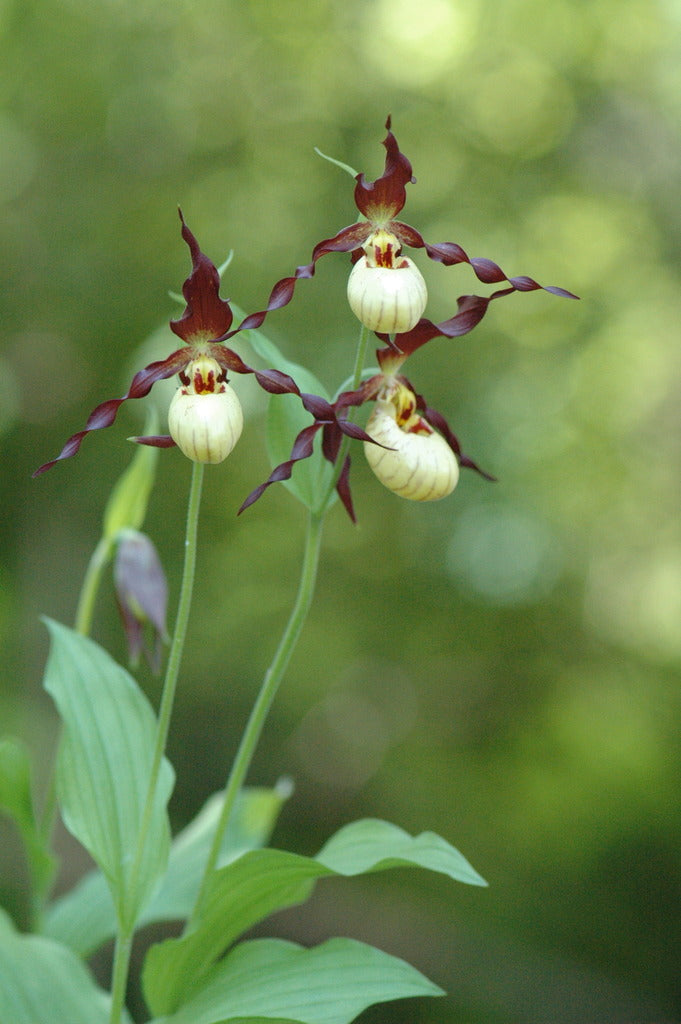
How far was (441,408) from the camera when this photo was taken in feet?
8.42

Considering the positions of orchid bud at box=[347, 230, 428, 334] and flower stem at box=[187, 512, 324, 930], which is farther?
flower stem at box=[187, 512, 324, 930]

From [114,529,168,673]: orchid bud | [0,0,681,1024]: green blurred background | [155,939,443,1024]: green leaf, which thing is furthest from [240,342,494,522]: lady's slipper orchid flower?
[0,0,681,1024]: green blurred background

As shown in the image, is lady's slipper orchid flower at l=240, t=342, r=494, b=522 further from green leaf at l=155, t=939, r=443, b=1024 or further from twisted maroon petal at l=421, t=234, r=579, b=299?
green leaf at l=155, t=939, r=443, b=1024

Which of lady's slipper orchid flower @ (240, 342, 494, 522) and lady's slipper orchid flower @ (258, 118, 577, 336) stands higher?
lady's slipper orchid flower @ (258, 118, 577, 336)

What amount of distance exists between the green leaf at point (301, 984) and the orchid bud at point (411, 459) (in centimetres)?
37

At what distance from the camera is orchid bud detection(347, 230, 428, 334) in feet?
1.85

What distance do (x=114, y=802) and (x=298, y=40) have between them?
2.63 meters

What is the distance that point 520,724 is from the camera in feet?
9.32

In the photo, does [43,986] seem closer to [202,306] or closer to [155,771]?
[155,771]

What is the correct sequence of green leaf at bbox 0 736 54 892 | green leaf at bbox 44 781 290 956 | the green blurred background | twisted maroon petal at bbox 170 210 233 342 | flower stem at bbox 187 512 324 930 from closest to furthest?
twisted maroon petal at bbox 170 210 233 342 < flower stem at bbox 187 512 324 930 < green leaf at bbox 0 736 54 892 < green leaf at bbox 44 781 290 956 < the green blurred background

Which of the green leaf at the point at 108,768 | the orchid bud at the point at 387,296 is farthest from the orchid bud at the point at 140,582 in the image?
the orchid bud at the point at 387,296

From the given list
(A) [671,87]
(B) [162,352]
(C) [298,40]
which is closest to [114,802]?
(B) [162,352]

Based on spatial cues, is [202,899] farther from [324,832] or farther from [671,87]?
[671,87]

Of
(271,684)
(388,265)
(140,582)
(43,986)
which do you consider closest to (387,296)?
(388,265)
